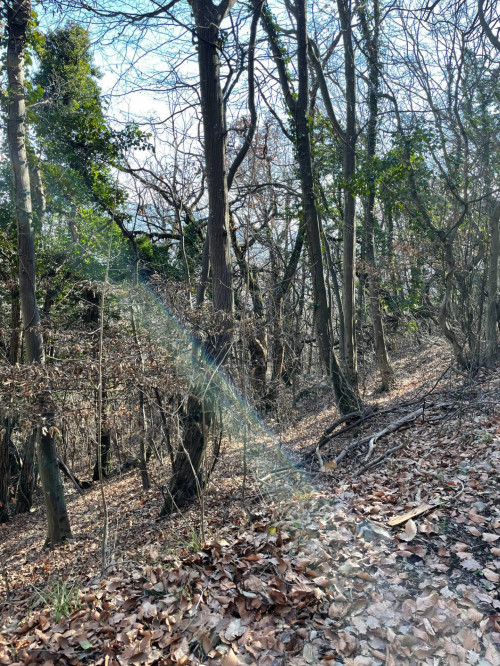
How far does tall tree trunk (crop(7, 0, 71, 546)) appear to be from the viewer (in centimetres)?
778

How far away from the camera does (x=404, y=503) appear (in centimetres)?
461

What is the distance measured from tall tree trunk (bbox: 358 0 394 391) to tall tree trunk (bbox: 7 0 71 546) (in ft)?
20.6

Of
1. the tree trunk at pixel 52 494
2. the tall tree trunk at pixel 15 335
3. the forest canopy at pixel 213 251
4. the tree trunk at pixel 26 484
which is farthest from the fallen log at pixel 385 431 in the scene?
the tree trunk at pixel 26 484

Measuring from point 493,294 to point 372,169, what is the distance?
3.79 m

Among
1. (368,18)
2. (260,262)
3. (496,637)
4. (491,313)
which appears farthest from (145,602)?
(260,262)

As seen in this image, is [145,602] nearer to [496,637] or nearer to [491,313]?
[496,637]

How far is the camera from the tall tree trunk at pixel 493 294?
9.84 metres

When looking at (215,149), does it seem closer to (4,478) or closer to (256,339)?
(256,339)

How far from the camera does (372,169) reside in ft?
29.9

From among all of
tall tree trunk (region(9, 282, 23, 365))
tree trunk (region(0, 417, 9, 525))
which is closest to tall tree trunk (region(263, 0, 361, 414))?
tall tree trunk (region(9, 282, 23, 365))

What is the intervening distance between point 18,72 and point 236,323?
586 cm

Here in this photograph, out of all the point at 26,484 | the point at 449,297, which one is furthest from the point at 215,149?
the point at 26,484

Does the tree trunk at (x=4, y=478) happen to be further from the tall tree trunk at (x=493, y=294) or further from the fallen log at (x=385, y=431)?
the tall tree trunk at (x=493, y=294)

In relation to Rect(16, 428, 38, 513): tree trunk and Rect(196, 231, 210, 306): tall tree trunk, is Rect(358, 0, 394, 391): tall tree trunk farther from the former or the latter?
Rect(16, 428, 38, 513): tree trunk
